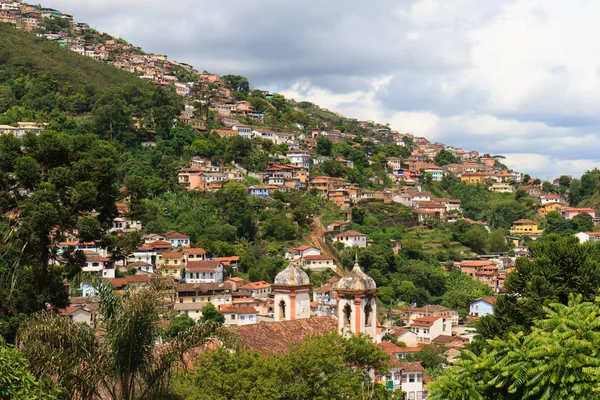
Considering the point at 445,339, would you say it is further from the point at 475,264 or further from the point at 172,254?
the point at 172,254

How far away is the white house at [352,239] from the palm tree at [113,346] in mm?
55613

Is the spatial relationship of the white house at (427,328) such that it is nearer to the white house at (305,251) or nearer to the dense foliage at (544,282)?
the white house at (305,251)

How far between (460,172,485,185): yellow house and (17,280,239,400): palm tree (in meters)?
94.9

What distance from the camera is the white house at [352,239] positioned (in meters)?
67.8

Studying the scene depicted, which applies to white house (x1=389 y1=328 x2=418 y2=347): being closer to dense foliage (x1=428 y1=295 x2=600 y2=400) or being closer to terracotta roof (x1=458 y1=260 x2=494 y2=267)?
terracotta roof (x1=458 y1=260 x2=494 y2=267)

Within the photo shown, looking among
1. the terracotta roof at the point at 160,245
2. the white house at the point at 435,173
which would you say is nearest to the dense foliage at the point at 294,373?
the terracotta roof at the point at 160,245

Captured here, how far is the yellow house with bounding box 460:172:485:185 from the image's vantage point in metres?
104

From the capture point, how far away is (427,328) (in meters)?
51.4

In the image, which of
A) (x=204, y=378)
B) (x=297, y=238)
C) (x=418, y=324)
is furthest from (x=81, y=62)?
(x=204, y=378)

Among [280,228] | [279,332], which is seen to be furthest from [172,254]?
[279,332]

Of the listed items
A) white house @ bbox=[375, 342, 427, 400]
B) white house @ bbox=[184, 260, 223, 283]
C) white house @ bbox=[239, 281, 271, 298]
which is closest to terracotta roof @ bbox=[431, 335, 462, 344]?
white house @ bbox=[239, 281, 271, 298]

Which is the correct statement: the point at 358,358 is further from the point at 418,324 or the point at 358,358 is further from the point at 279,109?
the point at 279,109

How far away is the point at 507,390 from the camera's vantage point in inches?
356

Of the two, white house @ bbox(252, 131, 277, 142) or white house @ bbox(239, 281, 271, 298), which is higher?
white house @ bbox(252, 131, 277, 142)
